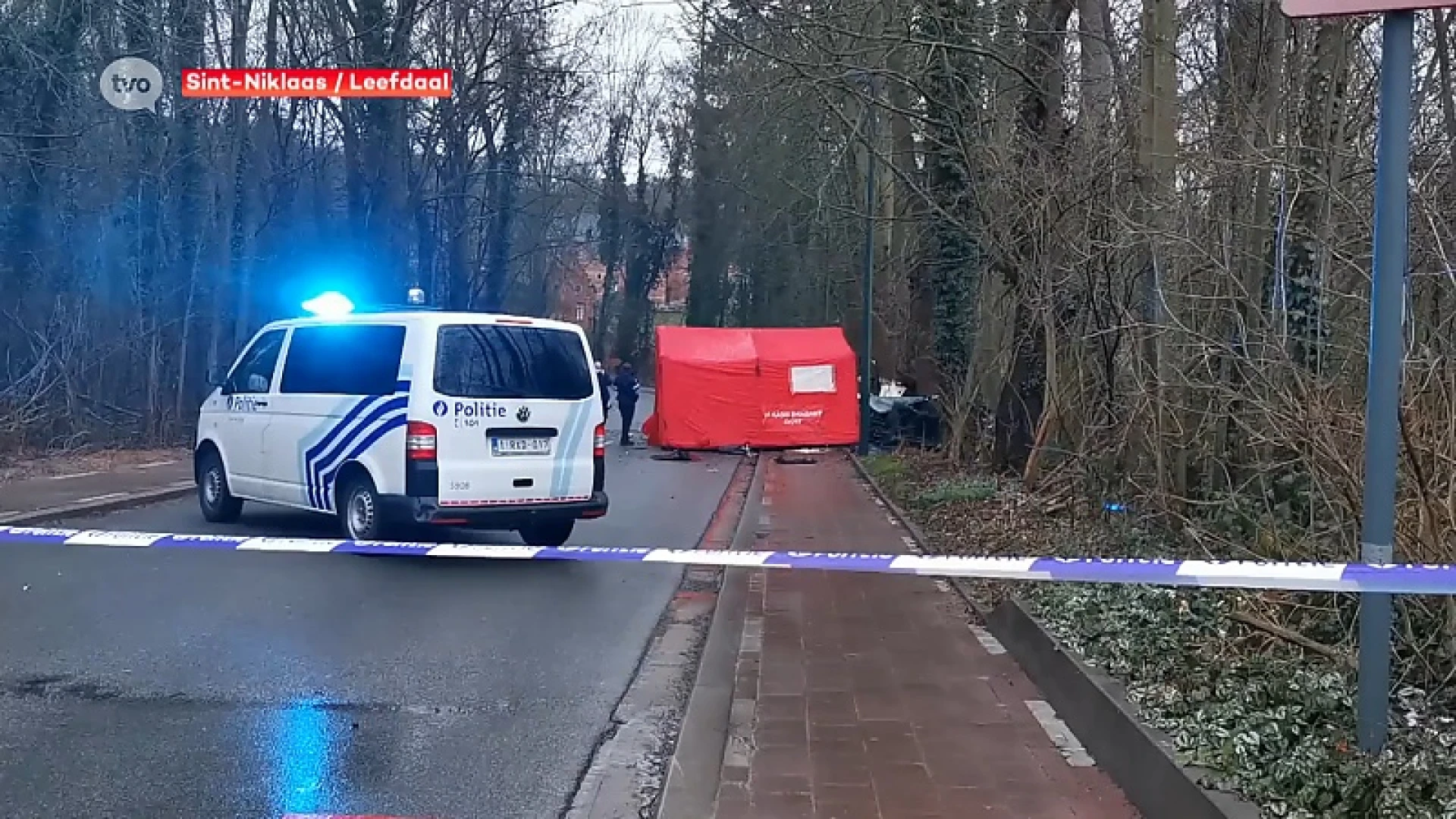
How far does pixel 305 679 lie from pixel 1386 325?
5.09 meters

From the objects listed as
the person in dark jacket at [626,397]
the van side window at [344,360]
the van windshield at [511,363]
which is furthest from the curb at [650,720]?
the person in dark jacket at [626,397]

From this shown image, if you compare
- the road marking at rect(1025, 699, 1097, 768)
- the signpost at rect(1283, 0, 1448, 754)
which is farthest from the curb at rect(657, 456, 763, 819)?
the signpost at rect(1283, 0, 1448, 754)

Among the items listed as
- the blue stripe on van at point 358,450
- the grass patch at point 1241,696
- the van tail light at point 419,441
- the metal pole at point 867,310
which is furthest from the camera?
the metal pole at point 867,310

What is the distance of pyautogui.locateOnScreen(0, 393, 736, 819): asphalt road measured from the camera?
16.3 ft

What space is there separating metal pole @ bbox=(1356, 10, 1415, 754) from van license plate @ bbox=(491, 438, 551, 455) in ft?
23.1

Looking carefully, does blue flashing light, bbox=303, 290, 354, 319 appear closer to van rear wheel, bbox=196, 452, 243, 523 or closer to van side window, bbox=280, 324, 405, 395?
van side window, bbox=280, 324, 405, 395

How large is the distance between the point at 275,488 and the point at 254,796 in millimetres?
6916

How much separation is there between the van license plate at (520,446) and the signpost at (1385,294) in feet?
23.1

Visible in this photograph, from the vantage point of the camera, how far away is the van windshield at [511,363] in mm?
9984

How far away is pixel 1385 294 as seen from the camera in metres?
4.01

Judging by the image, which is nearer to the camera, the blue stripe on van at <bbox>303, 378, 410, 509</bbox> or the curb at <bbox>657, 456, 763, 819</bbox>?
the curb at <bbox>657, 456, 763, 819</bbox>

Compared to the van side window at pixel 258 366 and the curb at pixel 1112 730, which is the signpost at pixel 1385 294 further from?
the van side window at pixel 258 366

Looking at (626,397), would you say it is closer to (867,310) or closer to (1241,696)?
(867,310)
